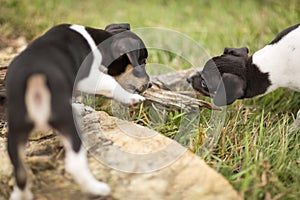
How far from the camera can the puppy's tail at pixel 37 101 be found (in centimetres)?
272

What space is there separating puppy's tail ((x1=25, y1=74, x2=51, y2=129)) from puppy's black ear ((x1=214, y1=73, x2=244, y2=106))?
2.07 m

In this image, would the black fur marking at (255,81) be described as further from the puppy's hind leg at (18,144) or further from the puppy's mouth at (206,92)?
the puppy's hind leg at (18,144)

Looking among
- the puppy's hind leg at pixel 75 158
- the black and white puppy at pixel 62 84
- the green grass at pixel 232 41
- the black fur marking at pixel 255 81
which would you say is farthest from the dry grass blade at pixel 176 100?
the puppy's hind leg at pixel 75 158

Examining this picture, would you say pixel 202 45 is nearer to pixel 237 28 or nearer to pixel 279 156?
pixel 237 28

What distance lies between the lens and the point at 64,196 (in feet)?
9.92

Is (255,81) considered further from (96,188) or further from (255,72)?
(96,188)

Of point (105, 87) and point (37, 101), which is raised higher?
point (37, 101)

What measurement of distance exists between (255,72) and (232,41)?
6.27 ft

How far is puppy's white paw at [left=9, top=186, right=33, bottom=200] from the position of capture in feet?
9.52

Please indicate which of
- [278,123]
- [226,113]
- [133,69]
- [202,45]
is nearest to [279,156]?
[278,123]

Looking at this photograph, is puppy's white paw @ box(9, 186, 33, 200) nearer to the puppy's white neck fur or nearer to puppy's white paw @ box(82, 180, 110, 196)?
puppy's white paw @ box(82, 180, 110, 196)

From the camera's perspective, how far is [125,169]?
3.20 meters

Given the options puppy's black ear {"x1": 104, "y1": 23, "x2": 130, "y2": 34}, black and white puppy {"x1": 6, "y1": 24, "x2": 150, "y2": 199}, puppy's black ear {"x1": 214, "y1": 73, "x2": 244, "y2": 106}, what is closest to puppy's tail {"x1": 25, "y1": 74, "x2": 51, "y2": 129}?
black and white puppy {"x1": 6, "y1": 24, "x2": 150, "y2": 199}

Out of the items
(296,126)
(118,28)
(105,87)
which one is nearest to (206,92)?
(296,126)
